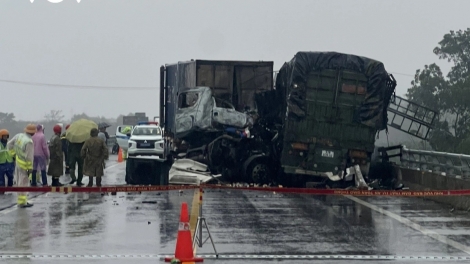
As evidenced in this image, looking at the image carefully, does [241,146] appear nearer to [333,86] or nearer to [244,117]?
[244,117]

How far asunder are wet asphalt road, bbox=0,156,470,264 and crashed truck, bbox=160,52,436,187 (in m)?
1.92

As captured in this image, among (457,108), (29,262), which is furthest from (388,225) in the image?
(457,108)

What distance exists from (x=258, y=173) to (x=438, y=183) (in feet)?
19.2

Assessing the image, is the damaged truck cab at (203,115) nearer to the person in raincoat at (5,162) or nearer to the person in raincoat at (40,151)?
the person in raincoat at (40,151)

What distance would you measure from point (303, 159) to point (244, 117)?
3.47 meters

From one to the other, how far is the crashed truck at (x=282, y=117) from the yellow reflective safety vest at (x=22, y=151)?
19.9 ft

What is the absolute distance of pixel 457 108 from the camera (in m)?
58.3

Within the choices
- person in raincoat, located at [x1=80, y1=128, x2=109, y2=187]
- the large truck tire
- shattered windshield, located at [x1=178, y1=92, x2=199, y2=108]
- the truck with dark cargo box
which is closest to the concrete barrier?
the large truck tire

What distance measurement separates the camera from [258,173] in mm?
25172

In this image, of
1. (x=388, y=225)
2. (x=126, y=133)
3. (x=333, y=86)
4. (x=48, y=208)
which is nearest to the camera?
(x=388, y=225)

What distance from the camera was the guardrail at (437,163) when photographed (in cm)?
1997

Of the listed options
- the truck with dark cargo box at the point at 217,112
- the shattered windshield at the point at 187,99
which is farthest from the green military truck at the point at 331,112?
the shattered windshield at the point at 187,99

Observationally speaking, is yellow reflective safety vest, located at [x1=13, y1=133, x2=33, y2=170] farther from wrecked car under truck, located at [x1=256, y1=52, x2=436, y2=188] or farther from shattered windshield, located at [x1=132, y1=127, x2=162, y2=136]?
shattered windshield, located at [x1=132, y1=127, x2=162, y2=136]

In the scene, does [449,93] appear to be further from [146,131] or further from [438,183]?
[438,183]
